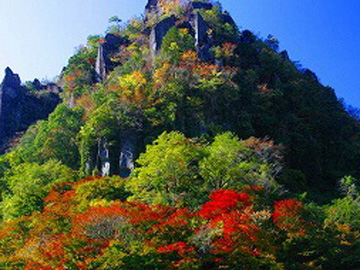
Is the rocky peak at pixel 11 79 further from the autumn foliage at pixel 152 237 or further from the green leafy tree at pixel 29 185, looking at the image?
the autumn foliage at pixel 152 237

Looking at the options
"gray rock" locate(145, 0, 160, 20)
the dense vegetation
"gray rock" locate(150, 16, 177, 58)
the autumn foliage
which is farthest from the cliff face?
the autumn foliage

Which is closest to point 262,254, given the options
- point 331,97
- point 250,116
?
point 250,116

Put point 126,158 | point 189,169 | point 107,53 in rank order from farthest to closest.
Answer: point 107,53 < point 126,158 < point 189,169

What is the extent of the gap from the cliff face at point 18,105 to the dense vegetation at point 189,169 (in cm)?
1078

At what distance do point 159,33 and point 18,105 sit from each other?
27366 millimetres

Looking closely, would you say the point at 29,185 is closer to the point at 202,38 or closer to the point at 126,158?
the point at 126,158

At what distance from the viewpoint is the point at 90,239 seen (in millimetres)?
19141

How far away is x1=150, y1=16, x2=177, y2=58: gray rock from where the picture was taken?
52594 mm


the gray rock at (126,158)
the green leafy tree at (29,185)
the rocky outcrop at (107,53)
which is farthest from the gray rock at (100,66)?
the green leafy tree at (29,185)

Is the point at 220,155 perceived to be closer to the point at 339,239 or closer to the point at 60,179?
the point at 339,239

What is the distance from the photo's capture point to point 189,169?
29.8 metres

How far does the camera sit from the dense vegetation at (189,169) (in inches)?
787

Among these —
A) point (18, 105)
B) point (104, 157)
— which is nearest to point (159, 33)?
point (104, 157)

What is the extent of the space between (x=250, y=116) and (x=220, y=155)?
620 inches
